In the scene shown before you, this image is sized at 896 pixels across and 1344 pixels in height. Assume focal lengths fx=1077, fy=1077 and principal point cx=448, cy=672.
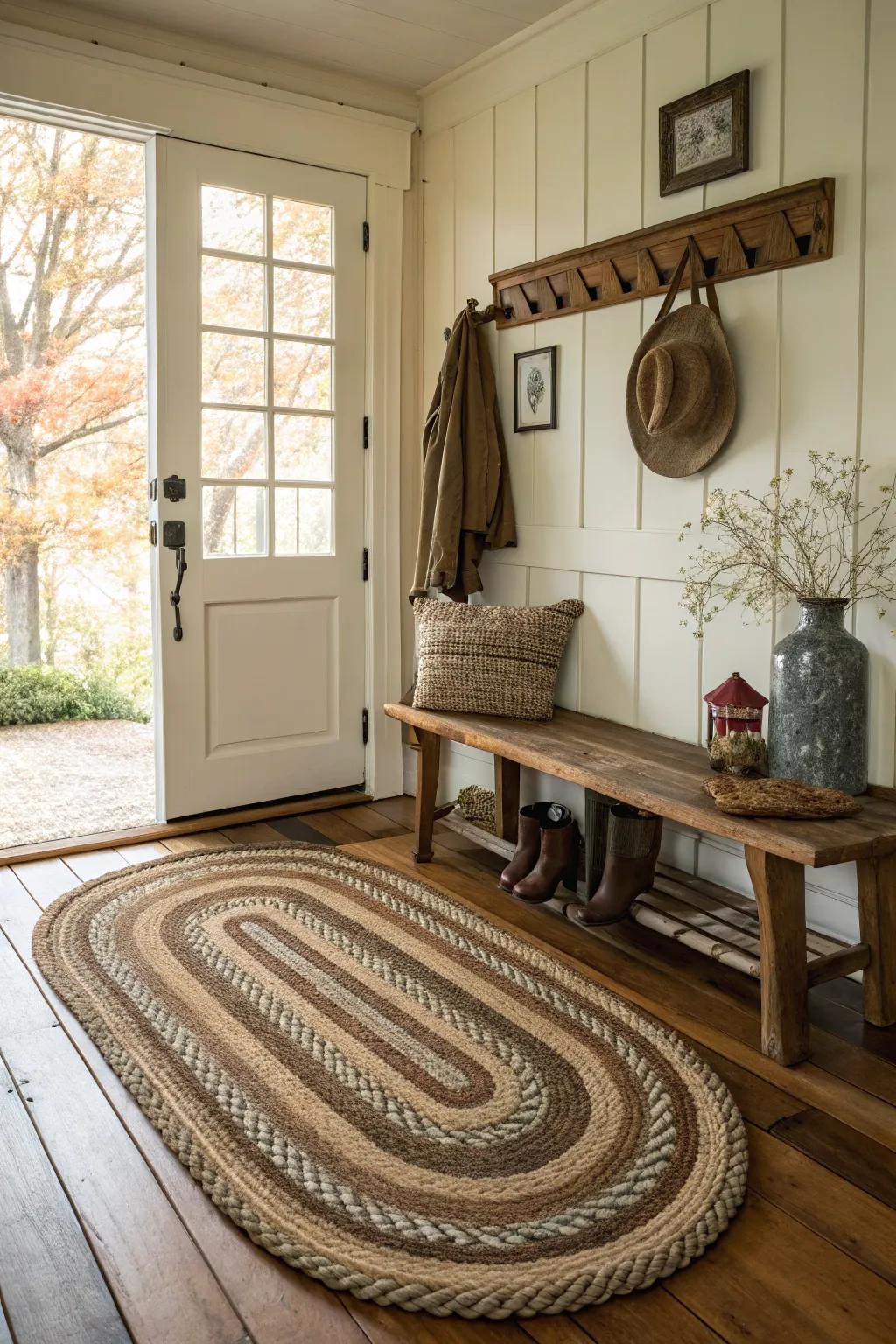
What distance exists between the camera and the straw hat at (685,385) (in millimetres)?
2676

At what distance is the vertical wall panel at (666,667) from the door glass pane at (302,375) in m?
1.45

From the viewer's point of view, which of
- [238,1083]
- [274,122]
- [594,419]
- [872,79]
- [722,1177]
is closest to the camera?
[722,1177]

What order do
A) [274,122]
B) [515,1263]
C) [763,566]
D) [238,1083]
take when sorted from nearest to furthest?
[515,1263], [238,1083], [763,566], [274,122]

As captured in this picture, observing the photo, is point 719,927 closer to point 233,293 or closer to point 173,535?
point 173,535

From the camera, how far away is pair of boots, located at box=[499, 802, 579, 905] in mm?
2896

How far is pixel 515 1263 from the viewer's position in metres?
1.52

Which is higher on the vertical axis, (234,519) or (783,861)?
(234,519)

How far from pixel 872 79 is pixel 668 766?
1579 millimetres

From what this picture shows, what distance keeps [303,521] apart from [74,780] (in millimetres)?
2001

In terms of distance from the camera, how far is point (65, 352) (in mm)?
6566

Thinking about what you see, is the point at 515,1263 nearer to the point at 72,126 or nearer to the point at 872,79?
the point at 872,79

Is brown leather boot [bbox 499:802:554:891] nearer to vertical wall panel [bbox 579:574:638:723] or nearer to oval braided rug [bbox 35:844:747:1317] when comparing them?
oval braided rug [bbox 35:844:747:1317]

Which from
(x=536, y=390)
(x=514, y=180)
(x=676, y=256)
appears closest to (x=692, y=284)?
(x=676, y=256)

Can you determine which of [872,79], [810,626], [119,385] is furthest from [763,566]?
[119,385]
